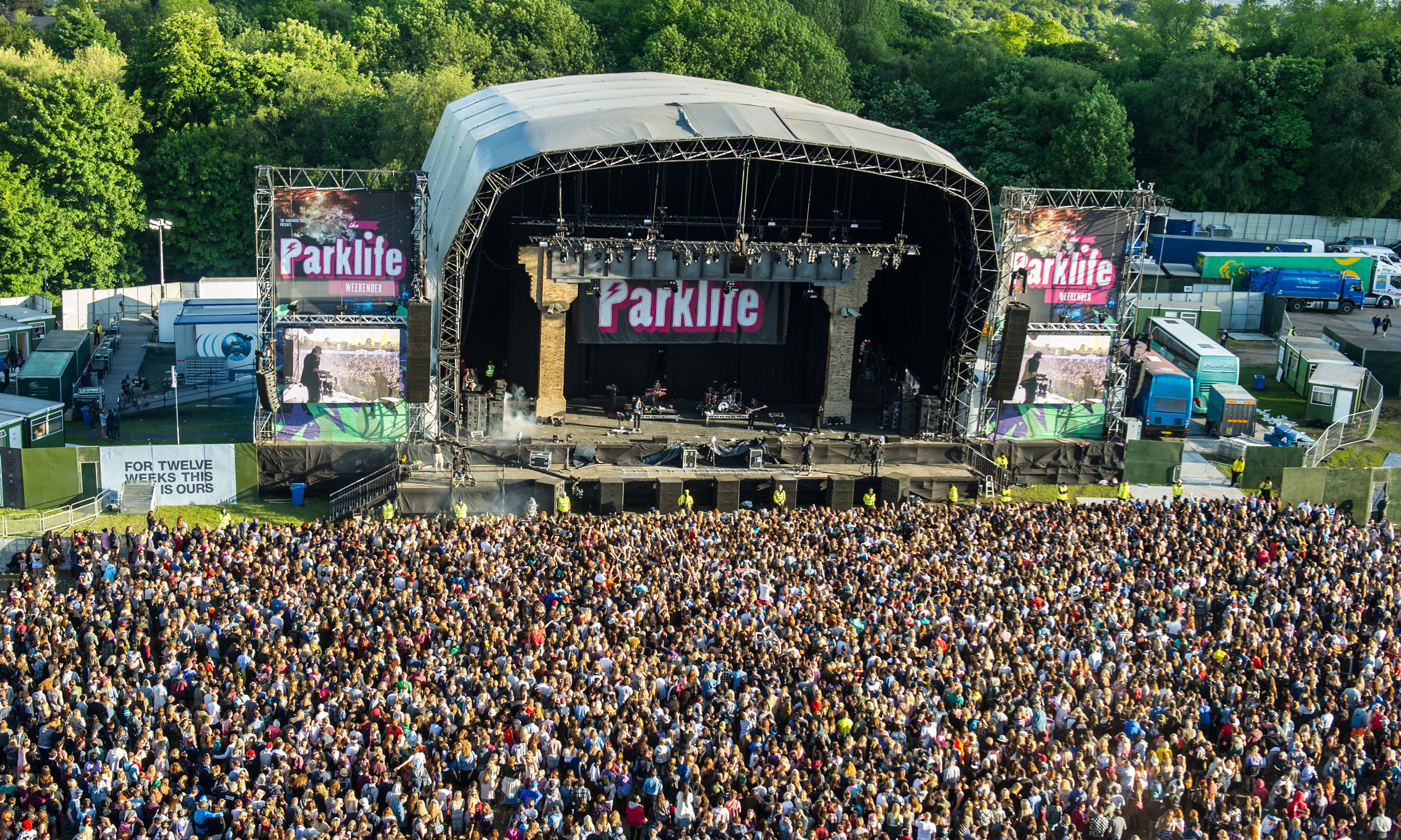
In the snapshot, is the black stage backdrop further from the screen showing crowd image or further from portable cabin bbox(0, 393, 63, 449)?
portable cabin bbox(0, 393, 63, 449)

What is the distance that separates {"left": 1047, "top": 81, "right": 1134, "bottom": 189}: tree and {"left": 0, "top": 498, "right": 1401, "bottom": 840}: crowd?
37639mm

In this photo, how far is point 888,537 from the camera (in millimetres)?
25969

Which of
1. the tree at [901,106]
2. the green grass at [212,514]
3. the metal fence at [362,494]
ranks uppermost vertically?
the tree at [901,106]

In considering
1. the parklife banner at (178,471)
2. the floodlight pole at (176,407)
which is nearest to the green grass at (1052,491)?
the parklife banner at (178,471)

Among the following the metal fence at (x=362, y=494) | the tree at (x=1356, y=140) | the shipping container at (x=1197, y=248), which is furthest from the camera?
the tree at (x=1356, y=140)

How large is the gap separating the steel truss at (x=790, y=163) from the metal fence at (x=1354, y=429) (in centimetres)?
1037

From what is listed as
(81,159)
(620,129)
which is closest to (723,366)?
(620,129)

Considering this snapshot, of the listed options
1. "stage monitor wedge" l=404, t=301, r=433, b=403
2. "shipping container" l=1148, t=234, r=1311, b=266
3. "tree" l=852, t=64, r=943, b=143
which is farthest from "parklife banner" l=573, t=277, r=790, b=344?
"tree" l=852, t=64, r=943, b=143

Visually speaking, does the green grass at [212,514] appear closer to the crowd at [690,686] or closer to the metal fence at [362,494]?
the metal fence at [362,494]

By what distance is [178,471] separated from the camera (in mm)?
30641

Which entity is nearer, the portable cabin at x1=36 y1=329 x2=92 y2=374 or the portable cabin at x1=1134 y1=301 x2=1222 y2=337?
the portable cabin at x1=36 y1=329 x2=92 y2=374

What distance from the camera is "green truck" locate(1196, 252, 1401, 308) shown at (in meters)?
54.9

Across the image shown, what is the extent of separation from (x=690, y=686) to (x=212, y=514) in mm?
16530

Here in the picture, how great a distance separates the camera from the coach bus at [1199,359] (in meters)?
40.8
